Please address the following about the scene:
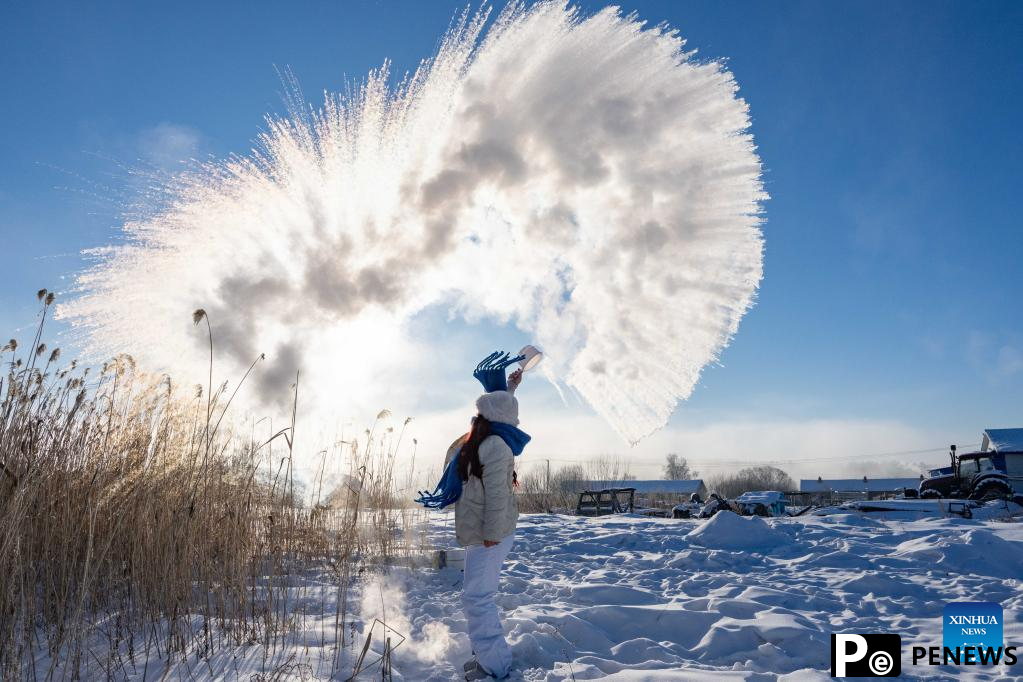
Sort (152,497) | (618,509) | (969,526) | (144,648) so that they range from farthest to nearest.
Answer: (618,509)
(969,526)
(152,497)
(144,648)

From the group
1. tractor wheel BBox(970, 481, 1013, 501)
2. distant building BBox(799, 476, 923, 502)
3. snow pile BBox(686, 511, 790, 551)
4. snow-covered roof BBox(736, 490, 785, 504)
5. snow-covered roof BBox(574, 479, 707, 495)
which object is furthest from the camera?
snow-covered roof BBox(574, 479, 707, 495)

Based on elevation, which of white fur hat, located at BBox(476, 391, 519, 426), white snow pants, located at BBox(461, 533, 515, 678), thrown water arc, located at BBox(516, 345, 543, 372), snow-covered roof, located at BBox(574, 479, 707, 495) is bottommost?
snow-covered roof, located at BBox(574, 479, 707, 495)

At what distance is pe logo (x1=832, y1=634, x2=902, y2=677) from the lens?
11.9 feet

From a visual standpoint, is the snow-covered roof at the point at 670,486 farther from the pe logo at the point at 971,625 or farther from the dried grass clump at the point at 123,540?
the dried grass clump at the point at 123,540

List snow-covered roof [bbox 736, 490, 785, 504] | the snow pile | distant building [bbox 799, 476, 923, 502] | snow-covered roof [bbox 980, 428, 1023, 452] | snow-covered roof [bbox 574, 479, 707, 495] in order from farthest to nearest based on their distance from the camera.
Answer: snow-covered roof [bbox 574, 479, 707, 495], distant building [bbox 799, 476, 923, 502], snow-covered roof [bbox 980, 428, 1023, 452], snow-covered roof [bbox 736, 490, 785, 504], the snow pile

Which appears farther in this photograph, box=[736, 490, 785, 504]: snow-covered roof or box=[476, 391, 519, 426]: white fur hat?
box=[736, 490, 785, 504]: snow-covered roof

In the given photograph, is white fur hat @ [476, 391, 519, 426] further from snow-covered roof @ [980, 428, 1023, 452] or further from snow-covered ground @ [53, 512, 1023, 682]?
snow-covered roof @ [980, 428, 1023, 452]

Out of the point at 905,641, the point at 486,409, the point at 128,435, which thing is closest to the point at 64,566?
the point at 128,435

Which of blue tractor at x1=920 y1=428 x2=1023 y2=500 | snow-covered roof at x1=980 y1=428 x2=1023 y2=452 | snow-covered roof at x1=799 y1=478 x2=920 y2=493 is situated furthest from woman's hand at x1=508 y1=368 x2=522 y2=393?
snow-covered roof at x1=799 y1=478 x2=920 y2=493

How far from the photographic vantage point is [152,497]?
14.4ft

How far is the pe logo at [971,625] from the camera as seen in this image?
417 cm

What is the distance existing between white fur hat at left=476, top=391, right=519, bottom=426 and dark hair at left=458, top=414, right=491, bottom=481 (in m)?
0.07

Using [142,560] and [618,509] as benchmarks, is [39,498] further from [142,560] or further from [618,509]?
[618,509]

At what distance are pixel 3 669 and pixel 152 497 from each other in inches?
56.9
